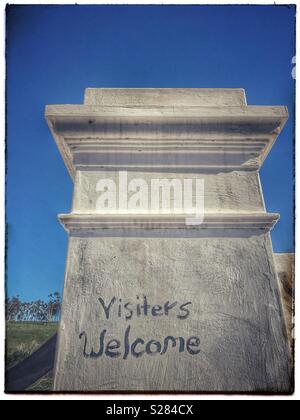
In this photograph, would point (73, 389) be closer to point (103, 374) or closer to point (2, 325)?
point (103, 374)

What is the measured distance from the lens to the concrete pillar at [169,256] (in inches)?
101

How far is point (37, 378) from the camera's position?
12.7ft

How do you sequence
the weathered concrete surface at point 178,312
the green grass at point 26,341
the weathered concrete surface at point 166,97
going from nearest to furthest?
the weathered concrete surface at point 178,312 < the green grass at point 26,341 < the weathered concrete surface at point 166,97

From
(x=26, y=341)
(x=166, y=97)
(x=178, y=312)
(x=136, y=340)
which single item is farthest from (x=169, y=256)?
(x=26, y=341)

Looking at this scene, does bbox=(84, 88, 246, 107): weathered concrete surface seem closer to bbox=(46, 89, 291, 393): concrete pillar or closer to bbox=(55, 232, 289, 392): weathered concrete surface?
bbox=(46, 89, 291, 393): concrete pillar

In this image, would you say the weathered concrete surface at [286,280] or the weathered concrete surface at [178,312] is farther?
the weathered concrete surface at [286,280]

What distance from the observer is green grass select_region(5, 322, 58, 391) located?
283 cm

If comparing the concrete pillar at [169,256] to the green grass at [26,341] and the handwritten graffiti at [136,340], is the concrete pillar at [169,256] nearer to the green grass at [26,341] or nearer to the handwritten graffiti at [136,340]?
the handwritten graffiti at [136,340]

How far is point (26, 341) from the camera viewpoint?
5.87 meters

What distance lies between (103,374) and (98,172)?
1.43 m

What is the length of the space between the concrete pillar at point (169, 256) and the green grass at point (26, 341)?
0.49 m

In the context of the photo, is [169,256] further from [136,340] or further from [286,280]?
[286,280]

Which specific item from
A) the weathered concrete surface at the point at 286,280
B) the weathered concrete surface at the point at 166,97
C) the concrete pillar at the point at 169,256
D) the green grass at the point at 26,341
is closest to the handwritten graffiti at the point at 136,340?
the concrete pillar at the point at 169,256

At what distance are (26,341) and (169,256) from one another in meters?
4.03
